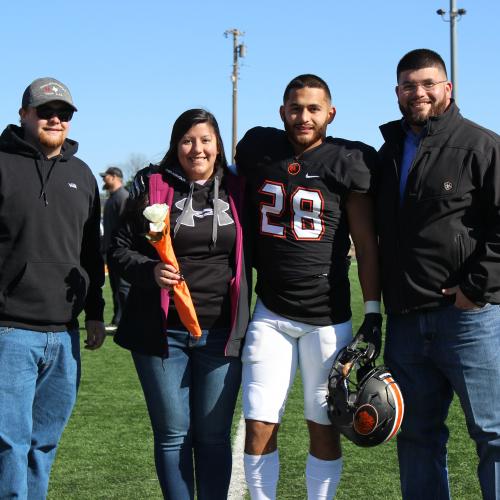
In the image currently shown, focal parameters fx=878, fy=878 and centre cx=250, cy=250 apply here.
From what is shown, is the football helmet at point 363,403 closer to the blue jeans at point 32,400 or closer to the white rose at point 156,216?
the white rose at point 156,216

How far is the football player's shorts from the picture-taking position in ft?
12.3

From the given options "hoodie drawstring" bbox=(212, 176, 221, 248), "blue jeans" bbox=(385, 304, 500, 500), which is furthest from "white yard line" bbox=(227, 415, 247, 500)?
"hoodie drawstring" bbox=(212, 176, 221, 248)

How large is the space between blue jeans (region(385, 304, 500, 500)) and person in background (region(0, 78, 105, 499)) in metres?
1.40

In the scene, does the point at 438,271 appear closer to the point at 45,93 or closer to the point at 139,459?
the point at 45,93

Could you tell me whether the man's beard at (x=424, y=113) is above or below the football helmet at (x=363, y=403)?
above

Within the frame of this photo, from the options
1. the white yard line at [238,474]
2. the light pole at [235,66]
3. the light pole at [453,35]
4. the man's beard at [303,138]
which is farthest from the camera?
the light pole at [235,66]

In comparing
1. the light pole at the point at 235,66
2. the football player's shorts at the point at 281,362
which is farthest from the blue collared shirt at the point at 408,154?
the light pole at the point at 235,66

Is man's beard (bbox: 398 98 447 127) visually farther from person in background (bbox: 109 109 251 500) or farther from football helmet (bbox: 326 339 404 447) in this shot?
football helmet (bbox: 326 339 404 447)

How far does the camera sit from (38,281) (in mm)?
3531

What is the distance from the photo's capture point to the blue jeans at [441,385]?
356cm

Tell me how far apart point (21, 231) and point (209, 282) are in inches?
31.8

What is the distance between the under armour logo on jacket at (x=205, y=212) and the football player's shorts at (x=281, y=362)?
0.45m

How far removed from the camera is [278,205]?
379 cm

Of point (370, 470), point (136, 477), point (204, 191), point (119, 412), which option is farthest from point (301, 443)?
point (204, 191)
